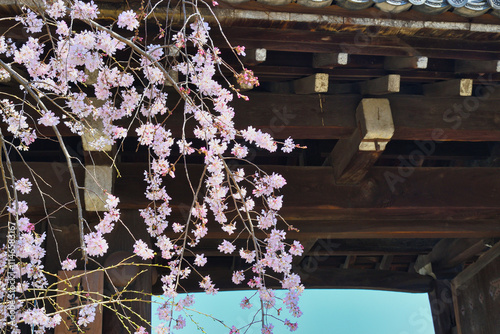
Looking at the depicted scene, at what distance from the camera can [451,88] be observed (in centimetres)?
414

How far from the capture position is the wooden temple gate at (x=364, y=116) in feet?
11.3

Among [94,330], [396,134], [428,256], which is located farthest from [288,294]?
[428,256]

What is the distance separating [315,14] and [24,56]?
1.41 m

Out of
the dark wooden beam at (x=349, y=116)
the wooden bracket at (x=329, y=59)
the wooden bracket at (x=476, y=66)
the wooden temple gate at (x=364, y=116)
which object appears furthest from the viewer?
the dark wooden beam at (x=349, y=116)

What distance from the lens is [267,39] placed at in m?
3.51

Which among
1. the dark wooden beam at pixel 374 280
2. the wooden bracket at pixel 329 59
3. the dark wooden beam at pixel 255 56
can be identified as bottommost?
the dark wooden beam at pixel 374 280

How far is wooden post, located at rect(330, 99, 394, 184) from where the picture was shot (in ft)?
13.1

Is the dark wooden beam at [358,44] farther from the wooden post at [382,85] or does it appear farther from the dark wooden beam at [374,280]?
the dark wooden beam at [374,280]

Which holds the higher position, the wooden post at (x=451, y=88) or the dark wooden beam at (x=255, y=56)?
the wooden post at (x=451, y=88)

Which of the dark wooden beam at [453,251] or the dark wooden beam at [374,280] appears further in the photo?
the dark wooden beam at [374,280]

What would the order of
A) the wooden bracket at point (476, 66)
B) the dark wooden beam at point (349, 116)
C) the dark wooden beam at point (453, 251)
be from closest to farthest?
the wooden bracket at point (476, 66) → the dark wooden beam at point (349, 116) → the dark wooden beam at point (453, 251)

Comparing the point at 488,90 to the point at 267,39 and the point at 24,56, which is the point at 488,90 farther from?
the point at 24,56

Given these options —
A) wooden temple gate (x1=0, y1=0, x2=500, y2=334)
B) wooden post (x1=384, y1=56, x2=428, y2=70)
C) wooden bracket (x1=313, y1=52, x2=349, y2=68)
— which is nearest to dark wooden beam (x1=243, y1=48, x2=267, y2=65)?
wooden temple gate (x1=0, y1=0, x2=500, y2=334)

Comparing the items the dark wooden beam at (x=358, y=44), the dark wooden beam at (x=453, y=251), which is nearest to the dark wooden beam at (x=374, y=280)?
the dark wooden beam at (x=453, y=251)
